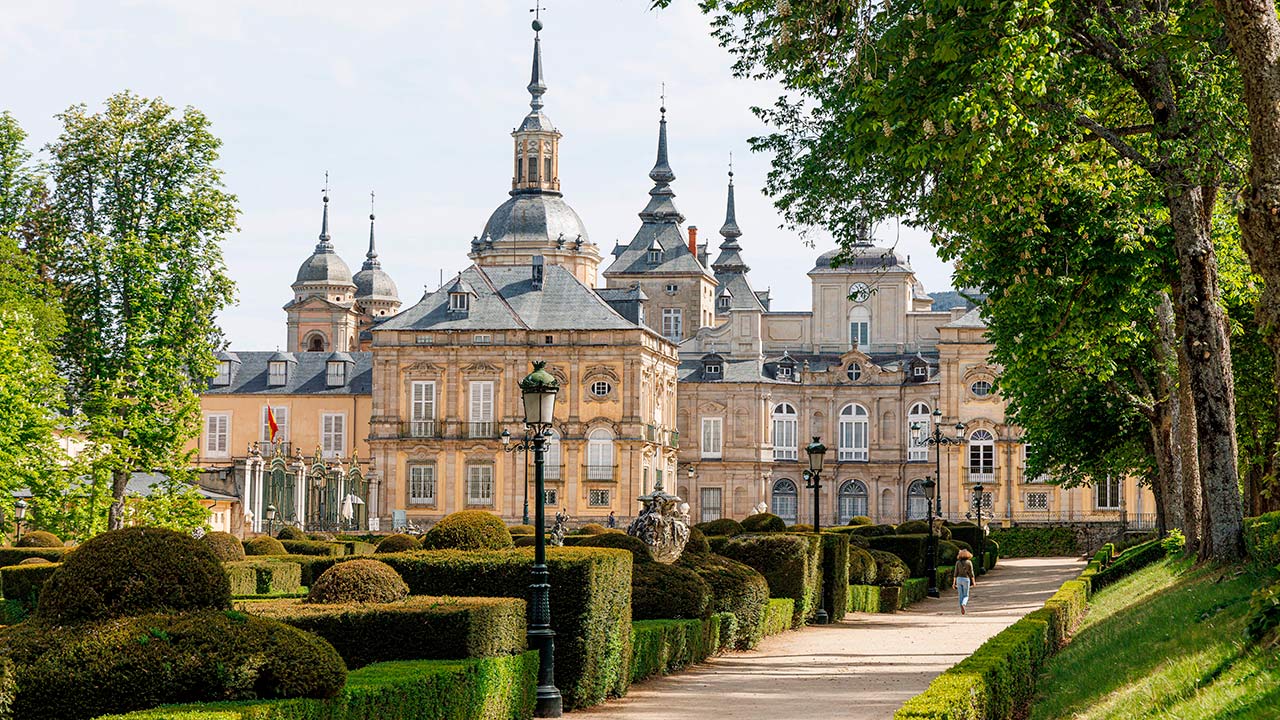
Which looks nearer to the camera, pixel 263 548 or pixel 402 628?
pixel 402 628

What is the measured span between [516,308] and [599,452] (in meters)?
7.96

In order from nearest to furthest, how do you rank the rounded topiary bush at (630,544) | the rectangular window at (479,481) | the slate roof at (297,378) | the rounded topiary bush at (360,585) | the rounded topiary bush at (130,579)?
the rounded topiary bush at (130,579)
the rounded topiary bush at (360,585)
the rounded topiary bush at (630,544)
the rectangular window at (479,481)
the slate roof at (297,378)

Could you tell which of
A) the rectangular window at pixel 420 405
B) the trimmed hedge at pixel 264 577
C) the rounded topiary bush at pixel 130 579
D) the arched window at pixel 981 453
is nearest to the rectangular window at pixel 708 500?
the arched window at pixel 981 453

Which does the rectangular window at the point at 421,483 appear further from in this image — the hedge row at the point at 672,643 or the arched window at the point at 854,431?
the hedge row at the point at 672,643

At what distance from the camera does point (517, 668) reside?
1441cm

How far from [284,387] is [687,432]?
70.7 ft

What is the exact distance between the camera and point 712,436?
8706 centimetres

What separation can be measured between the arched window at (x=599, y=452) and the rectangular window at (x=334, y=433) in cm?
1454

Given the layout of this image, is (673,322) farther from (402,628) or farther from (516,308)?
(402,628)

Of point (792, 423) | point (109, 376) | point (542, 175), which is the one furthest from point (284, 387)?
point (109, 376)

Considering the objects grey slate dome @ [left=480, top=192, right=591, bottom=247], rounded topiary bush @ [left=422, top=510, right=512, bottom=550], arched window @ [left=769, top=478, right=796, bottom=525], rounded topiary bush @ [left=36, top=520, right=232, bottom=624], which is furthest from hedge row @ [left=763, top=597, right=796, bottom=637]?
grey slate dome @ [left=480, top=192, right=591, bottom=247]

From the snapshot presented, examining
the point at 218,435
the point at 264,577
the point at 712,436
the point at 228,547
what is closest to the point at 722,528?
the point at 228,547

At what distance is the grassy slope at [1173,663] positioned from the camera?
1037 centimetres

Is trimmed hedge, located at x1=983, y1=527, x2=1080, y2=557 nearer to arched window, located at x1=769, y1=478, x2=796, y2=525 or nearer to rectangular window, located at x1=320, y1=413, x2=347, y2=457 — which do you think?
arched window, located at x1=769, y1=478, x2=796, y2=525
